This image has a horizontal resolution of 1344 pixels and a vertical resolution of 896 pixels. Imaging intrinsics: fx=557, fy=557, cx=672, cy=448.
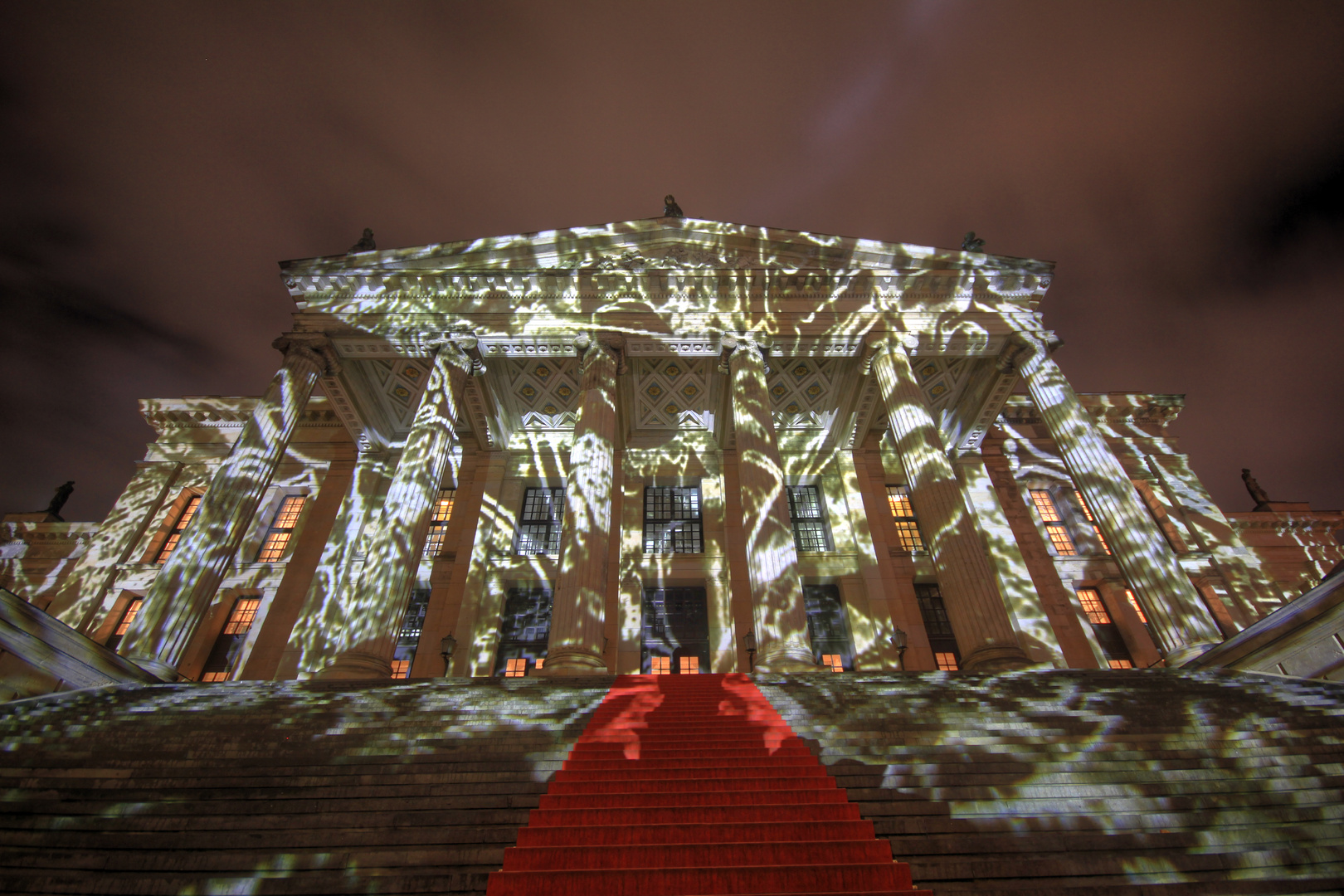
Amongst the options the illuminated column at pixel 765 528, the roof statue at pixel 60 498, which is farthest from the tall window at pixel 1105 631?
the roof statue at pixel 60 498

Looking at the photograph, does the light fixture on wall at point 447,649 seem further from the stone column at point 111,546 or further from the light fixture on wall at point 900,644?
the light fixture on wall at point 900,644

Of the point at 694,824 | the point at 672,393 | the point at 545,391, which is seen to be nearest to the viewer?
the point at 694,824

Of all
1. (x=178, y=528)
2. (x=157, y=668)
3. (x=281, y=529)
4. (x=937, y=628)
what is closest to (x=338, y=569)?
(x=281, y=529)

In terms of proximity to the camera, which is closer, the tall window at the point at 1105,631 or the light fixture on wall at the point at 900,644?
the light fixture on wall at the point at 900,644

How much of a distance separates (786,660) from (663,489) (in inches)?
408

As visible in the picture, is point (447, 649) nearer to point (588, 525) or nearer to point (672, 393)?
point (588, 525)

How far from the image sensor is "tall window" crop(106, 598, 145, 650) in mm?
16938

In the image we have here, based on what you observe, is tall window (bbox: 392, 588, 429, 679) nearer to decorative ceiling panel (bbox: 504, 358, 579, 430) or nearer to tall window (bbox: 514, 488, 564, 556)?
tall window (bbox: 514, 488, 564, 556)

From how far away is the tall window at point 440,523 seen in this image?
18.7 metres

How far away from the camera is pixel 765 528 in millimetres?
12648

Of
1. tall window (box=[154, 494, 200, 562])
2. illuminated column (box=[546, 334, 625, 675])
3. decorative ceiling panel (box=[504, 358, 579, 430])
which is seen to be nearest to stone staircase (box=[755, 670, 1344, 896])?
illuminated column (box=[546, 334, 625, 675])

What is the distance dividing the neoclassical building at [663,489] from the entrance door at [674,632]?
8cm

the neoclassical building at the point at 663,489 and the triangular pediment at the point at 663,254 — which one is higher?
the triangular pediment at the point at 663,254

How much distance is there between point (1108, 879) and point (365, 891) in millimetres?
5892
